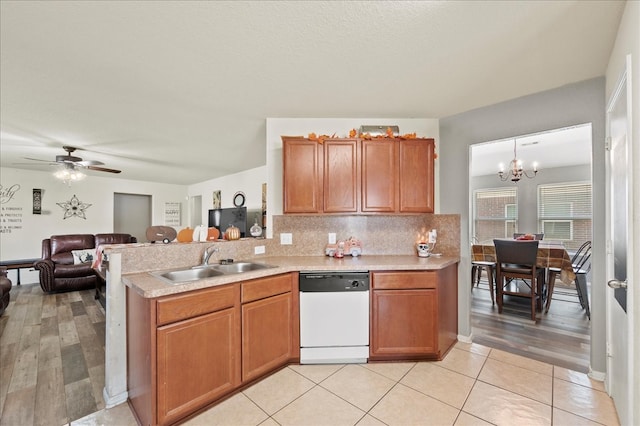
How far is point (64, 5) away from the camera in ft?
4.49

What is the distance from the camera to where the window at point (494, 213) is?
20.1ft

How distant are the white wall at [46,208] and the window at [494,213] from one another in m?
8.98

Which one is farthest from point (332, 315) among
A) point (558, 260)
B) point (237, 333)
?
point (558, 260)

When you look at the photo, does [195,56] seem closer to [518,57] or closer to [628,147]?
[518,57]

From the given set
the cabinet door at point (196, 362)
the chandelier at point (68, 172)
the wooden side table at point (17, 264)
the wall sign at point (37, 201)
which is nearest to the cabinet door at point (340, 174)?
the cabinet door at point (196, 362)

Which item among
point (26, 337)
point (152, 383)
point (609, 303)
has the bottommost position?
point (26, 337)

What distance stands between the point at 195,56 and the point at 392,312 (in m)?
2.53

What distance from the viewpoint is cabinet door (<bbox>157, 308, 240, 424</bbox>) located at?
1.56 metres

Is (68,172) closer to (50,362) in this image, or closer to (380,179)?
(50,362)

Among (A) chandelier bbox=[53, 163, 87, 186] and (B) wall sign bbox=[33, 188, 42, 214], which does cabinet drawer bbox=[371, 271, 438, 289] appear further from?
(B) wall sign bbox=[33, 188, 42, 214]

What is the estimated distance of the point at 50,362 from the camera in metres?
2.35

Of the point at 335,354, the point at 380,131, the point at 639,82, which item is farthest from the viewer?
the point at 380,131

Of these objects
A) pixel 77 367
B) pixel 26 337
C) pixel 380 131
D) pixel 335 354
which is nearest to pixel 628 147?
pixel 380 131

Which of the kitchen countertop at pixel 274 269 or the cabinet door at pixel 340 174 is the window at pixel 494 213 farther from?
the cabinet door at pixel 340 174
